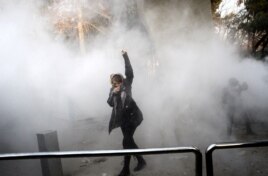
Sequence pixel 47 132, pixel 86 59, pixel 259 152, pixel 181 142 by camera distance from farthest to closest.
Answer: pixel 86 59, pixel 181 142, pixel 259 152, pixel 47 132

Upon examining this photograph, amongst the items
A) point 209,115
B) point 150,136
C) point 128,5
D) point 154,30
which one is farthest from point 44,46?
point 209,115

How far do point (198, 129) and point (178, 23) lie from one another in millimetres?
2672

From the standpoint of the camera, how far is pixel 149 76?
28.0 feet

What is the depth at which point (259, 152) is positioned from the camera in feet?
20.4

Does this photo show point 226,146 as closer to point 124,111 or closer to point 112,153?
point 112,153

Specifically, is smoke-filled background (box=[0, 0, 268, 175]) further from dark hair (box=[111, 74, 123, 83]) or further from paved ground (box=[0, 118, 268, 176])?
dark hair (box=[111, 74, 123, 83])

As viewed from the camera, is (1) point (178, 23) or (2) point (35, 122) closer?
(1) point (178, 23)

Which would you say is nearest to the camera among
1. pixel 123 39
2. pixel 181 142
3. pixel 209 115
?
pixel 181 142

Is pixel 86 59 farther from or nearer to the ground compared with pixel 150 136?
farther from the ground

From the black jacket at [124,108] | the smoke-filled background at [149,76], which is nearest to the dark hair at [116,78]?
the black jacket at [124,108]

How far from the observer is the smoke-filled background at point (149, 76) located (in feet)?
26.3

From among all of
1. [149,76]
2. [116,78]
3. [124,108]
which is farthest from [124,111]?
[149,76]

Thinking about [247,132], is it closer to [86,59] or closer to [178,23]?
[178,23]

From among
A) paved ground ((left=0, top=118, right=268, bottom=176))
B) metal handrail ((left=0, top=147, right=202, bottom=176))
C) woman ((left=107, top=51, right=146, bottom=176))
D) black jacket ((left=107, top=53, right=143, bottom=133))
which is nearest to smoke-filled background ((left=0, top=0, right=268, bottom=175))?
paved ground ((left=0, top=118, right=268, bottom=176))
